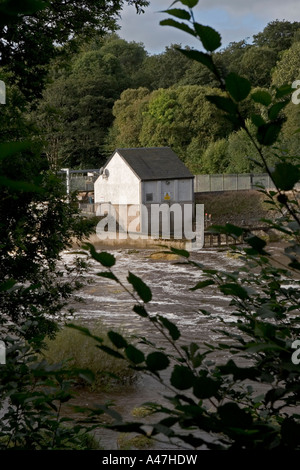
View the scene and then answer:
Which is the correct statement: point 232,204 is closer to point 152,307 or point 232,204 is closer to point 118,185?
point 118,185

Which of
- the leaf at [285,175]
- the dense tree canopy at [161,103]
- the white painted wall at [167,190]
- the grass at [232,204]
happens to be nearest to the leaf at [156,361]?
the leaf at [285,175]

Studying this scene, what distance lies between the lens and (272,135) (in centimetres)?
117

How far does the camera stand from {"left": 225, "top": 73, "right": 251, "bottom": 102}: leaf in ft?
3.51

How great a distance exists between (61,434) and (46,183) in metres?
5.52

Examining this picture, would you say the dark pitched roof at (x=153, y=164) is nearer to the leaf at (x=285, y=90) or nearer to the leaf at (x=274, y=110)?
the leaf at (x=285, y=90)

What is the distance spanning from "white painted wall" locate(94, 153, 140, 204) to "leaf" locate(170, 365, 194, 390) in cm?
4106

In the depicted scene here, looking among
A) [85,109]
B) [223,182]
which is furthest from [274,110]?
[85,109]

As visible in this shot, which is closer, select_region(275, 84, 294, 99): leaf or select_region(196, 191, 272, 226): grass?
select_region(275, 84, 294, 99): leaf

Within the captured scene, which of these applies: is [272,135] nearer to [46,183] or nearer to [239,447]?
[239,447]

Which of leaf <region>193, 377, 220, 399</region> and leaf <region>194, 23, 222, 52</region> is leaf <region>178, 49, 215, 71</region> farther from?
leaf <region>193, 377, 220, 399</region>

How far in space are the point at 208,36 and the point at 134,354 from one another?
57 cm

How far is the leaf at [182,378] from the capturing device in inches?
44.6

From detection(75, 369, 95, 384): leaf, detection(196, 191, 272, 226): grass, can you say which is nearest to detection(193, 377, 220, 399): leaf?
detection(75, 369, 95, 384): leaf
